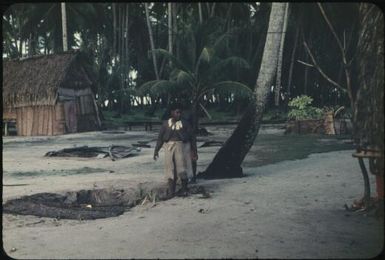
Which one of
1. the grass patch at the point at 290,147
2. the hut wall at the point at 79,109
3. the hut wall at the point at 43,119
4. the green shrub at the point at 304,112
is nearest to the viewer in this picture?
the grass patch at the point at 290,147

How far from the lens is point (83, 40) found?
128 feet

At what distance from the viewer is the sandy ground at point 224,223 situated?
4.24 metres

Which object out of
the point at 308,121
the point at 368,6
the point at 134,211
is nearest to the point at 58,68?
the point at 308,121

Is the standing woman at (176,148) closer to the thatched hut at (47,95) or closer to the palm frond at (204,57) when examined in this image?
the palm frond at (204,57)

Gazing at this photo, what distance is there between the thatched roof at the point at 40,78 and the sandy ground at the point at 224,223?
10753mm

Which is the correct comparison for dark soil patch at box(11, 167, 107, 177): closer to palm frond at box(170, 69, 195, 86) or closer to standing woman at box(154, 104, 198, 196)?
standing woman at box(154, 104, 198, 196)

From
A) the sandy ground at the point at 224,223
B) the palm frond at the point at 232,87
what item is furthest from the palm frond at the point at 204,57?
the sandy ground at the point at 224,223

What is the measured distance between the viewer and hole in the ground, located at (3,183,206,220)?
6.03 metres

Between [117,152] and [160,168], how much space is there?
2537 mm

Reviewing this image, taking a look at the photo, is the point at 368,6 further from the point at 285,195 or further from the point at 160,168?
the point at 160,168

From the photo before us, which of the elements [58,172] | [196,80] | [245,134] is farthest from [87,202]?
[196,80]

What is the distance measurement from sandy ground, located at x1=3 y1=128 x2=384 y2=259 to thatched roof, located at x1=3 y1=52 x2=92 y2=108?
10753 millimetres

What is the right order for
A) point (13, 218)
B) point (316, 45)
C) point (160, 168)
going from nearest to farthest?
point (13, 218)
point (160, 168)
point (316, 45)

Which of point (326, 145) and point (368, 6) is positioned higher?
point (368, 6)
